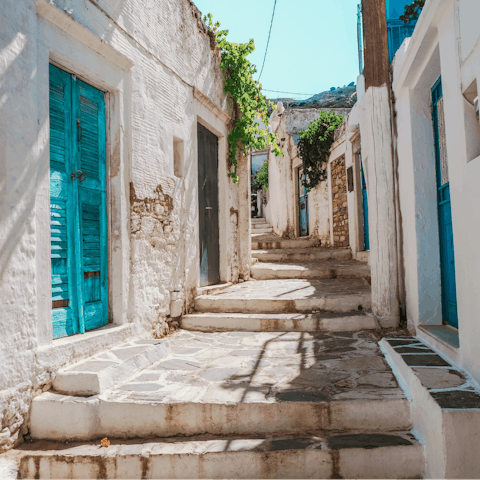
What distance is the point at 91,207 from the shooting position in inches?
141

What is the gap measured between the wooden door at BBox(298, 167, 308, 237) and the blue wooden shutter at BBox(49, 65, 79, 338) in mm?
9701

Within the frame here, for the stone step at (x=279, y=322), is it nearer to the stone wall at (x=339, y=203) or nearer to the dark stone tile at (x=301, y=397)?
the dark stone tile at (x=301, y=397)

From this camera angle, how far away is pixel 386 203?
4.41m

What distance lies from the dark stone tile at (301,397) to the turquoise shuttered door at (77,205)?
180 cm

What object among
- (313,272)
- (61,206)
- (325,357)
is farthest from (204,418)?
(313,272)

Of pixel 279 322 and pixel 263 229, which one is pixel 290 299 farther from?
pixel 263 229

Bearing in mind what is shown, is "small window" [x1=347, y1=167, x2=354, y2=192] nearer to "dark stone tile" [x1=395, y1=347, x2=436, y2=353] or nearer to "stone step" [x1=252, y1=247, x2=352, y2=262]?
"stone step" [x1=252, y1=247, x2=352, y2=262]

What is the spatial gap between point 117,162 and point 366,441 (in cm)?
314

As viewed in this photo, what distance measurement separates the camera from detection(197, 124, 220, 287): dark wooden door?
19.1ft

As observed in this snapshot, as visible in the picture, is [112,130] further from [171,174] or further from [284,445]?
[284,445]

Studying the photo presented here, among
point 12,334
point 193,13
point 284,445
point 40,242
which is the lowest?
point 284,445

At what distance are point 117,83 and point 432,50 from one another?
9.33 feet

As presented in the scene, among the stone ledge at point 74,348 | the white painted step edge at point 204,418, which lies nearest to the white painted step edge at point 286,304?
the stone ledge at point 74,348

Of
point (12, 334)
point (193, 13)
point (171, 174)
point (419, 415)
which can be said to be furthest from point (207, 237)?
point (419, 415)
